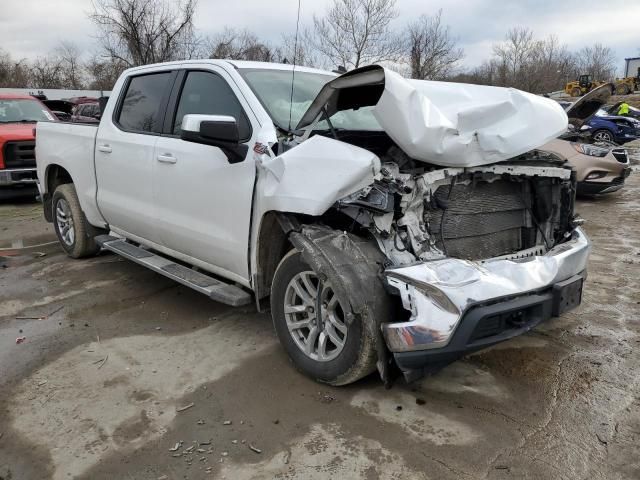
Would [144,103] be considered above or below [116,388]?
above

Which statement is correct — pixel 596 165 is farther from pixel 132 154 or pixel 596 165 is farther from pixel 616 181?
pixel 132 154

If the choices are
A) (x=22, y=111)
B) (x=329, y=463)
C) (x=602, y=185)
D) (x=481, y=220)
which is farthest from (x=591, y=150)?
(x=22, y=111)

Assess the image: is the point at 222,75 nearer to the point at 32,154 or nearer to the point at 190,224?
the point at 190,224

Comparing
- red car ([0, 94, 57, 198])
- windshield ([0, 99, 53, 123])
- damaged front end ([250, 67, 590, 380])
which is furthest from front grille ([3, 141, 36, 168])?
damaged front end ([250, 67, 590, 380])

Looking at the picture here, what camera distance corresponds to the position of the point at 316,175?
2.98 meters

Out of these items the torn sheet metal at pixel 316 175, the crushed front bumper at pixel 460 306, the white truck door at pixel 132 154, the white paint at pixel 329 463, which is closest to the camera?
the white paint at pixel 329 463

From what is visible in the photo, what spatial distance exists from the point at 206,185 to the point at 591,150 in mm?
7530

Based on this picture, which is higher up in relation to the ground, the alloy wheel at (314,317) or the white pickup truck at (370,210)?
the white pickup truck at (370,210)

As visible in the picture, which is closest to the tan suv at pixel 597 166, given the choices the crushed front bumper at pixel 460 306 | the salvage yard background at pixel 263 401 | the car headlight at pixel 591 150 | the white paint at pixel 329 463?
the car headlight at pixel 591 150

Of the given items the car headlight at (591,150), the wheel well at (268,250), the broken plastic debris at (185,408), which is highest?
the car headlight at (591,150)

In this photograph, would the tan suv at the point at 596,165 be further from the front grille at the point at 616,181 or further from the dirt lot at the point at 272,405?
the dirt lot at the point at 272,405

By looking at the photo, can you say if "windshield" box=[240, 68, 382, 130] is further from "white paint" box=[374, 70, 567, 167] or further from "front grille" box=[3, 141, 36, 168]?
"front grille" box=[3, 141, 36, 168]

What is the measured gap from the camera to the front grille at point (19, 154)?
9.53 metres

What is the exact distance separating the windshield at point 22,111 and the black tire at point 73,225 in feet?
17.1
